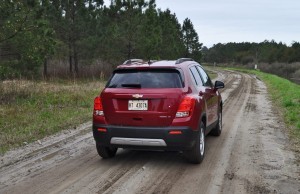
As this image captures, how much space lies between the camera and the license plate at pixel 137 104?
21.1 ft

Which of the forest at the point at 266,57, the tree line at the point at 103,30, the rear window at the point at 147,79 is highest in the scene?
the tree line at the point at 103,30

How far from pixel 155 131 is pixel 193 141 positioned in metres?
0.67

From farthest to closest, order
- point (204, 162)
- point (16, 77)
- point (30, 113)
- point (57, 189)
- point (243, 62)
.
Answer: point (243, 62), point (16, 77), point (30, 113), point (204, 162), point (57, 189)

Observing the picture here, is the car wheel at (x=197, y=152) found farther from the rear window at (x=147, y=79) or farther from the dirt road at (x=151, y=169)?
the rear window at (x=147, y=79)

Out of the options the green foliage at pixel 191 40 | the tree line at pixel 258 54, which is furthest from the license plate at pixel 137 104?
the tree line at pixel 258 54

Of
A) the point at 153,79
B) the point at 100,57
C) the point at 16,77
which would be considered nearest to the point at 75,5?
the point at 100,57

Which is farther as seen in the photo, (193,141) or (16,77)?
(16,77)

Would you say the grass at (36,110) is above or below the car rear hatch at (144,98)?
below

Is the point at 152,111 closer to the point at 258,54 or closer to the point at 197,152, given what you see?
the point at 197,152

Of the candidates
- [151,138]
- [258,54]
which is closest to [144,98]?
[151,138]

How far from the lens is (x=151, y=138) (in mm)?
6359

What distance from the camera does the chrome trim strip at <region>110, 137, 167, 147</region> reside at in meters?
6.36

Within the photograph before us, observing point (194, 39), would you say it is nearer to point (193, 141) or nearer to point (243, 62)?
point (243, 62)

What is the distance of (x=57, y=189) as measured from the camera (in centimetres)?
555
